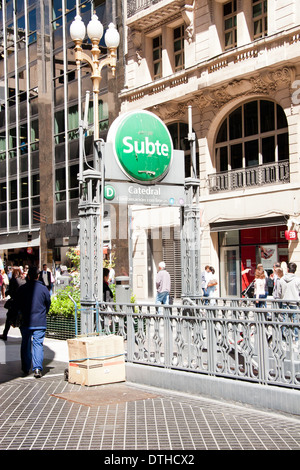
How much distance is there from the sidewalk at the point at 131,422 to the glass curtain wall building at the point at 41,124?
2549 cm

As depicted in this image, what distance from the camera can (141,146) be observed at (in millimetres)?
11367

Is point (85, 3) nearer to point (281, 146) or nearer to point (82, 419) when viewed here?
point (281, 146)

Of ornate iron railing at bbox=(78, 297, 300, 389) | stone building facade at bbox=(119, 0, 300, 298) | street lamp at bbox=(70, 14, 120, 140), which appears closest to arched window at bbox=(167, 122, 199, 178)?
stone building facade at bbox=(119, 0, 300, 298)

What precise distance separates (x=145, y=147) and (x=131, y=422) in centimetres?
590

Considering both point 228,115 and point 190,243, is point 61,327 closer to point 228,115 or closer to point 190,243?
point 190,243

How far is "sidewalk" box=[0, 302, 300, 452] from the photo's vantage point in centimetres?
583

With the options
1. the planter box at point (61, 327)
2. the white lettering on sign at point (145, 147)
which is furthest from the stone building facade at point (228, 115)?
the white lettering on sign at point (145, 147)

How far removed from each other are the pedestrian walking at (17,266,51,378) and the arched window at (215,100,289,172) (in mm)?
14243

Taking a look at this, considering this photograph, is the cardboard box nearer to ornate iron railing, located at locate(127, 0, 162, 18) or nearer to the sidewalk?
the sidewalk

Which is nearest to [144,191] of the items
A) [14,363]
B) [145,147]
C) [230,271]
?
[145,147]

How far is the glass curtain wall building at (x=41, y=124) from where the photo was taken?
35.2 meters

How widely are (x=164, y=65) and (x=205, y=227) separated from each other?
25.6 ft

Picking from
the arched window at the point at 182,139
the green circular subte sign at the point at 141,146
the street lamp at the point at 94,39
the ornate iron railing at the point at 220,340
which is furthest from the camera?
the arched window at the point at 182,139

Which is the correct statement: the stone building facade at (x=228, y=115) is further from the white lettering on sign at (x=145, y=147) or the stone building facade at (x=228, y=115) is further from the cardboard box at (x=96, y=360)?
the cardboard box at (x=96, y=360)
